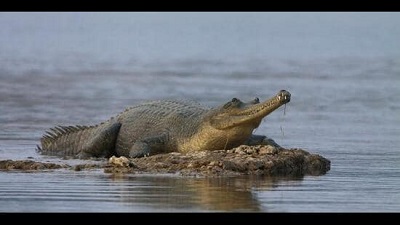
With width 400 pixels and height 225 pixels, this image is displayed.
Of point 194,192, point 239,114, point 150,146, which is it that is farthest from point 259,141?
point 194,192

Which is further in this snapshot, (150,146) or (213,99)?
(213,99)

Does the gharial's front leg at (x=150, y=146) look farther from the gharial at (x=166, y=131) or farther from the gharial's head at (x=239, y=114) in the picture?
the gharial's head at (x=239, y=114)

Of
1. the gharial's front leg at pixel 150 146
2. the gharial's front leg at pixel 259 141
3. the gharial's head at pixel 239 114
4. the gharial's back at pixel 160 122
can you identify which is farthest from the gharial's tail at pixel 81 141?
the gharial's front leg at pixel 259 141

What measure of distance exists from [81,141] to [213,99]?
269 inches

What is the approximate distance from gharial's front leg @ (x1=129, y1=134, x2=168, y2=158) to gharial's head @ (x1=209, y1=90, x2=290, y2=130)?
75cm

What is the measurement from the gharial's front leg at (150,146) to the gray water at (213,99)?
0.91 m

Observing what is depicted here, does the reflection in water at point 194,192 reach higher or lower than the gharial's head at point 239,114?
lower

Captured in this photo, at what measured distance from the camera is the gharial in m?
16.0

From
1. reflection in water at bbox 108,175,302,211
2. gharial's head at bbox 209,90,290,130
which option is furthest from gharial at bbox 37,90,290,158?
reflection in water at bbox 108,175,302,211

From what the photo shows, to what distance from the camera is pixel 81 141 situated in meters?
17.9

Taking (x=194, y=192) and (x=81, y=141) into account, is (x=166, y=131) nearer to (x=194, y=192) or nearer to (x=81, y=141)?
(x=81, y=141)

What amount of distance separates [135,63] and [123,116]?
18.8 metres

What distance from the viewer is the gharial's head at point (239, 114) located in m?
15.5

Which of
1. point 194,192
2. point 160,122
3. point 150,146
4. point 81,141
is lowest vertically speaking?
point 194,192
